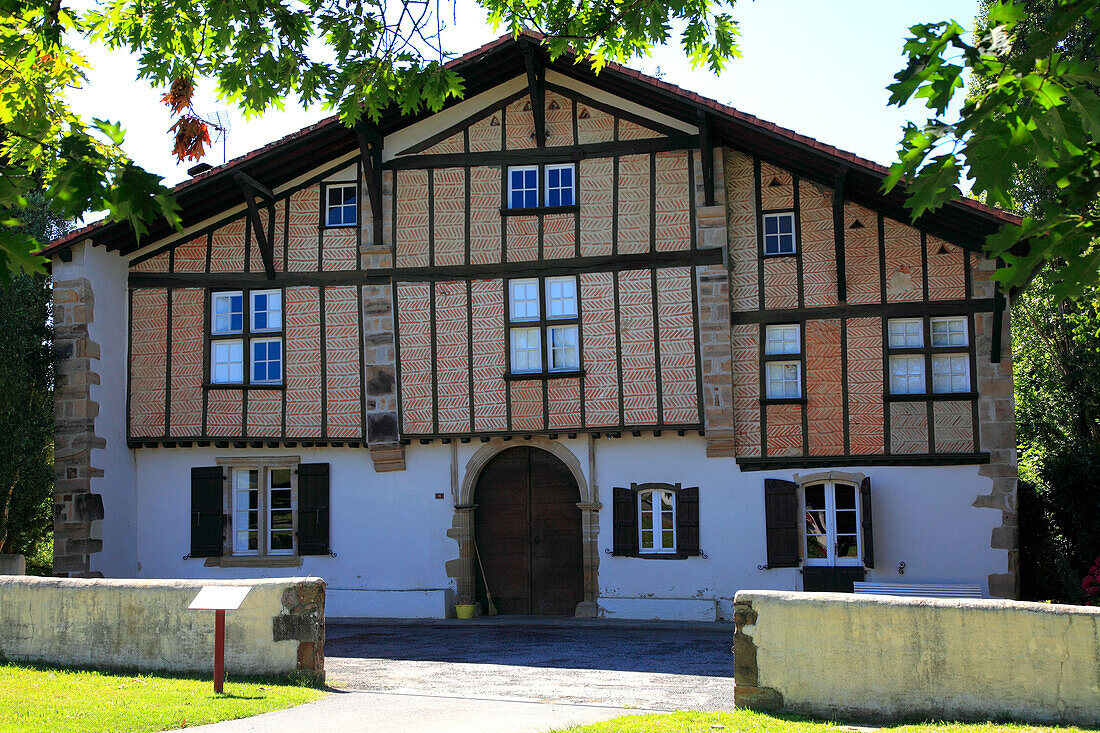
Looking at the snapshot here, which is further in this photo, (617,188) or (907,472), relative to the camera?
(617,188)

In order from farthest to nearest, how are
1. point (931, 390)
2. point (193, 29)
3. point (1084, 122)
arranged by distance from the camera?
point (931, 390)
point (193, 29)
point (1084, 122)

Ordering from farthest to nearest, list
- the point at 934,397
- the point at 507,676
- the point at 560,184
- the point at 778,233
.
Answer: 1. the point at 560,184
2. the point at 778,233
3. the point at 934,397
4. the point at 507,676

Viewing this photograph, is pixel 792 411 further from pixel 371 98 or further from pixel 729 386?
pixel 371 98

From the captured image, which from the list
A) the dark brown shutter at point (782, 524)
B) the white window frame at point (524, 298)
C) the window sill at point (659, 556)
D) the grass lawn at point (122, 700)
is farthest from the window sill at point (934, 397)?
the grass lawn at point (122, 700)

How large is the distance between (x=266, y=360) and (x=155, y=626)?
7.07 metres

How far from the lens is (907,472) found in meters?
14.7

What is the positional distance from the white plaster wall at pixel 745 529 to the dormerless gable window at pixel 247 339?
5.20 metres

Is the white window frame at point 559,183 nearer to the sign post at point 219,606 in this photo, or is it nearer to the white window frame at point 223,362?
the white window frame at point 223,362

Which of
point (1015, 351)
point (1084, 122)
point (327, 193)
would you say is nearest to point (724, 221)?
point (327, 193)

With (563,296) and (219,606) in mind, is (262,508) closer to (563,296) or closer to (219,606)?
(563,296)

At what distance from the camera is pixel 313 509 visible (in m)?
16.4

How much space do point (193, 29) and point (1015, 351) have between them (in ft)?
54.3

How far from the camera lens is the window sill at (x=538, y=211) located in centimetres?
1585

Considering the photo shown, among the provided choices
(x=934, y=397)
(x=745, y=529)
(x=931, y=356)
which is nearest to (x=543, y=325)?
(x=745, y=529)
